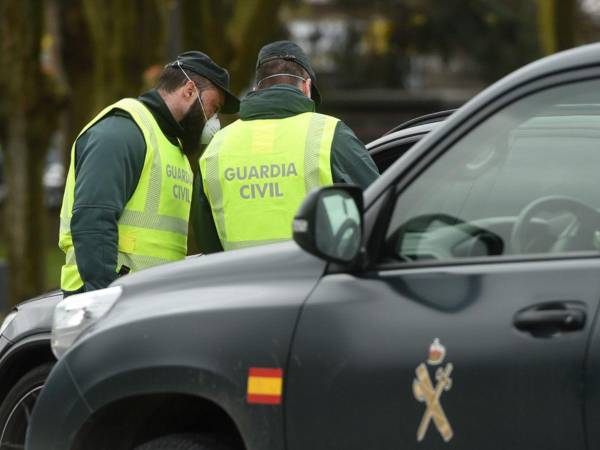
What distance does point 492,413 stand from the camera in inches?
144

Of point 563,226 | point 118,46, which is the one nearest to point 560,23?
point 118,46

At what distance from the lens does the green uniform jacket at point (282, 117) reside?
542 centimetres

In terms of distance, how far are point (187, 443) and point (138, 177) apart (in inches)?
69.2

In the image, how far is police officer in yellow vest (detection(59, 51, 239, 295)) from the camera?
5634 mm

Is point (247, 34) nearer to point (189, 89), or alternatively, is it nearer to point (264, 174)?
point (189, 89)

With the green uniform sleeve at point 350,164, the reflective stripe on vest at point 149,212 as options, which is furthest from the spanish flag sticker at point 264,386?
the reflective stripe on vest at point 149,212

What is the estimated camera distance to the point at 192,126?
6031 millimetres

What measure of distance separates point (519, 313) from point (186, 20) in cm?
1115

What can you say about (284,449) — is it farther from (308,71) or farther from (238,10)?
(238,10)

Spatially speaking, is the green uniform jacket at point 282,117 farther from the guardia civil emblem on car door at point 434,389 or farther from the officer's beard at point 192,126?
the guardia civil emblem on car door at point 434,389

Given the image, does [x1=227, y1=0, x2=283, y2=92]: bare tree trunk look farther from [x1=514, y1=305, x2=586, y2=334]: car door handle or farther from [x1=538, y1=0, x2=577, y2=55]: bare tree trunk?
[x1=514, y1=305, x2=586, y2=334]: car door handle

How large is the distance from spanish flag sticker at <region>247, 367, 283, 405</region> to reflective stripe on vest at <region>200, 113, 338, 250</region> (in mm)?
1393

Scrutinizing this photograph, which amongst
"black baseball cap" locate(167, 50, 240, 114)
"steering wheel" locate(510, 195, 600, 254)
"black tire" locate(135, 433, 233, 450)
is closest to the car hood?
"black tire" locate(135, 433, 233, 450)

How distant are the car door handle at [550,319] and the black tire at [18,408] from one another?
7.61 ft
